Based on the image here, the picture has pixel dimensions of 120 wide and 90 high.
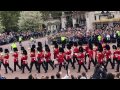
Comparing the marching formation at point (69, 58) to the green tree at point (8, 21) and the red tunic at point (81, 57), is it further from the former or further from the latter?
the green tree at point (8, 21)

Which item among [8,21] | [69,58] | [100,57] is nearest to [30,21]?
[8,21]

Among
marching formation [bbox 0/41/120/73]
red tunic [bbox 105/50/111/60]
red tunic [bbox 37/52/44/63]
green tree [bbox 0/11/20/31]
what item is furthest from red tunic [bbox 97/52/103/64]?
green tree [bbox 0/11/20/31]

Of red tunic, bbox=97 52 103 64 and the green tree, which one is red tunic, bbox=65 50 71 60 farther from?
the green tree

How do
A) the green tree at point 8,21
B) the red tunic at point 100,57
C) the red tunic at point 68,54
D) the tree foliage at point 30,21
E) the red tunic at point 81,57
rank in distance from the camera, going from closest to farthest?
the red tunic at point 100,57 → the red tunic at point 81,57 → the red tunic at point 68,54 → the tree foliage at point 30,21 → the green tree at point 8,21

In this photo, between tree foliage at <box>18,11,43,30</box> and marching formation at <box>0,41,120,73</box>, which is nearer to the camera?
marching formation at <box>0,41,120,73</box>

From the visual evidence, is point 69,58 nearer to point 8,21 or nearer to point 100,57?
point 100,57

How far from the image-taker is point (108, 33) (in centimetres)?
2861

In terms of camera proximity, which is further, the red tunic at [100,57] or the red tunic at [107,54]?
the red tunic at [107,54]

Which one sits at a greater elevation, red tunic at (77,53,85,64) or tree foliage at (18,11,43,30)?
red tunic at (77,53,85,64)

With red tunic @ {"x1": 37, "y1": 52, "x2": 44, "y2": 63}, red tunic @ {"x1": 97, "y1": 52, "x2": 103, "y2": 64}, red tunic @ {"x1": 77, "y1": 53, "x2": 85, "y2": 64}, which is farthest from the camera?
red tunic @ {"x1": 37, "y1": 52, "x2": 44, "y2": 63}

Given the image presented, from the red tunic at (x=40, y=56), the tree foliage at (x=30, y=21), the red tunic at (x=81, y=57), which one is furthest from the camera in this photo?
the tree foliage at (x=30, y=21)

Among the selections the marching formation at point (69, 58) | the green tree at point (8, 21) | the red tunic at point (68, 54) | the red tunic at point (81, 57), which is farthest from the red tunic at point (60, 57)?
the green tree at point (8, 21)
